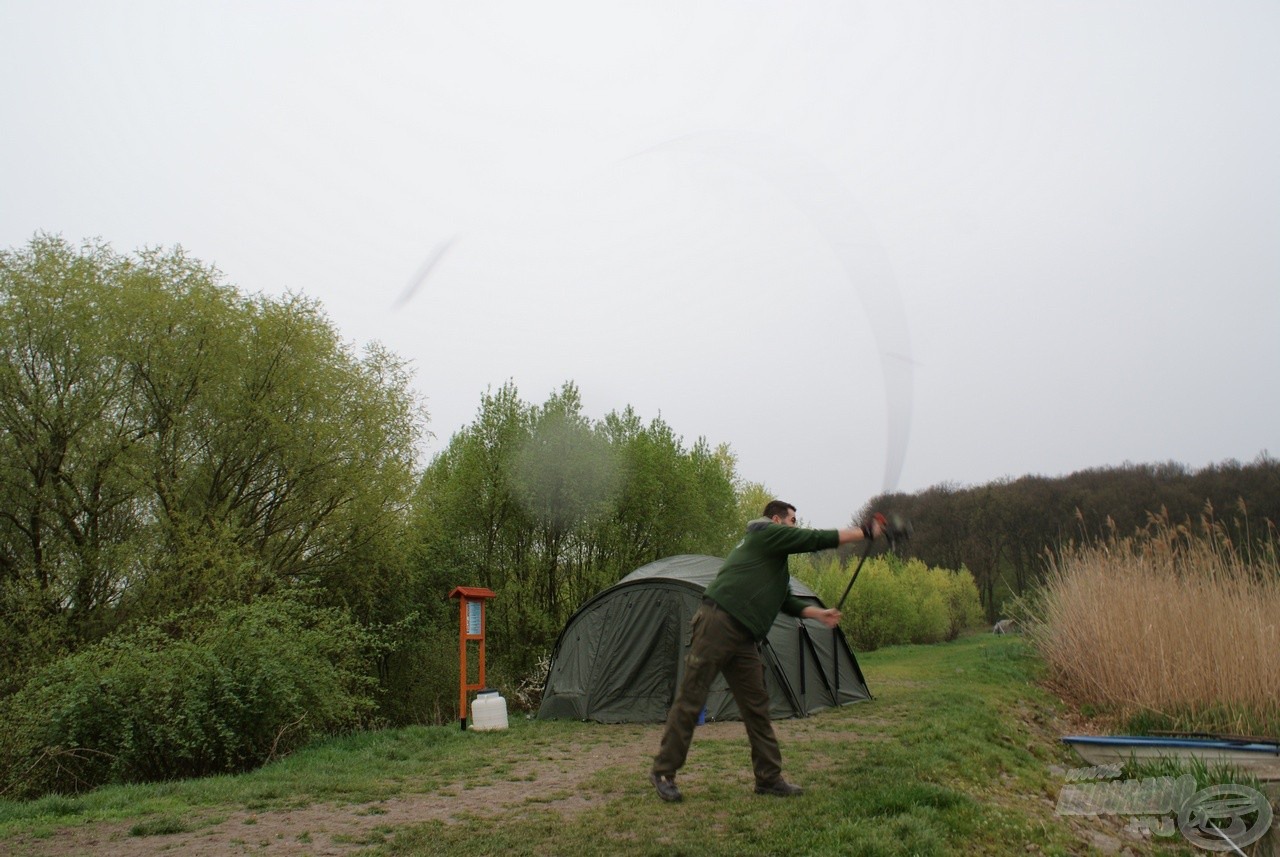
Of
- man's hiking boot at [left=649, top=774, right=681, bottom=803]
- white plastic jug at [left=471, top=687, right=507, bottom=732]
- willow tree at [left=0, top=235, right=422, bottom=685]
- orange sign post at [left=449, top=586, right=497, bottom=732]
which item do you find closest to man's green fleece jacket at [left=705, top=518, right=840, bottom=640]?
man's hiking boot at [left=649, top=774, right=681, bottom=803]

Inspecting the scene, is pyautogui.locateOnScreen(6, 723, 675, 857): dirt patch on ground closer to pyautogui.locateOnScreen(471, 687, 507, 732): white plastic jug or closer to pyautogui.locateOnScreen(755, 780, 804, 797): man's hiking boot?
pyautogui.locateOnScreen(755, 780, 804, 797): man's hiking boot

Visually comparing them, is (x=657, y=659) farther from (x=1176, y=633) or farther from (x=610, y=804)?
(x=1176, y=633)

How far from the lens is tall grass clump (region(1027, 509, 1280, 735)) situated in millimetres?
8742

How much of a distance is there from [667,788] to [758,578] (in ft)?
5.54

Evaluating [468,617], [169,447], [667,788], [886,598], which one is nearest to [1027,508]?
[886,598]

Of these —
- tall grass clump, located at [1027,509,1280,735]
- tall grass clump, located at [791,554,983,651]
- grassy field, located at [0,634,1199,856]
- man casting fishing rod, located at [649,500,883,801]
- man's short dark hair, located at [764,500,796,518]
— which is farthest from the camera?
tall grass clump, located at [791,554,983,651]

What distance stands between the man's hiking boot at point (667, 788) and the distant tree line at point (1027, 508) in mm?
42144

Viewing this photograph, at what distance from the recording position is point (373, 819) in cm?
625

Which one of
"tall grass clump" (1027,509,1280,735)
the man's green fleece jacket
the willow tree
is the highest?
the willow tree

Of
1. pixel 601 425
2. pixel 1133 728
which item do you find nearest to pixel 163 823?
pixel 1133 728

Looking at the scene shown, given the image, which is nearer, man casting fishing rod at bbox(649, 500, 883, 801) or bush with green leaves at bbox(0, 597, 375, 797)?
man casting fishing rod at bbox(649, 500, 883, 801)

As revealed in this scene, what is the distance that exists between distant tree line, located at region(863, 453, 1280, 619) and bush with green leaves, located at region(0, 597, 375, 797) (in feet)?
132

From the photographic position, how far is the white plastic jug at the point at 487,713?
11938mm

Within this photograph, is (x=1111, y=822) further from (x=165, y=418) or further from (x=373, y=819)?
(x=165, y=418)
